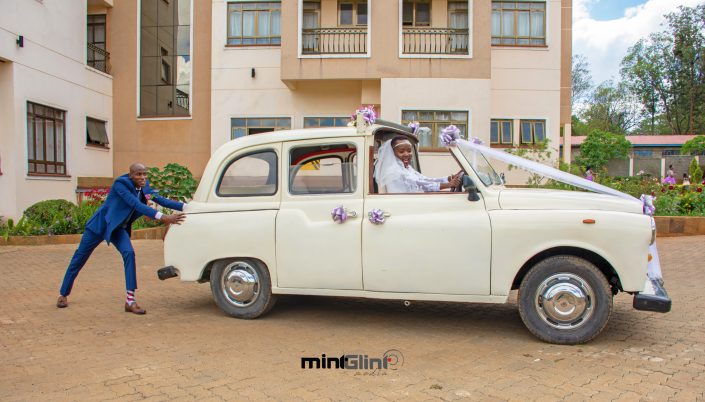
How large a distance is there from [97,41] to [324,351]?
751 inches

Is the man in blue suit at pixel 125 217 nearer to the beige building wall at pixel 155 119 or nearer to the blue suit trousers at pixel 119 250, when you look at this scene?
the blue suit trousers at pixel 119 250

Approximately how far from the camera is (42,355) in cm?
456

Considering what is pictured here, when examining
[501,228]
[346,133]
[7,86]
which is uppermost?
[7,86]

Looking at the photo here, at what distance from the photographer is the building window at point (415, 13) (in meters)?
18.5

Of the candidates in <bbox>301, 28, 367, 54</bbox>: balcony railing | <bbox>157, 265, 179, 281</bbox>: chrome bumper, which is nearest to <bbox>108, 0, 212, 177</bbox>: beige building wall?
<bbox>301, 28, 367, 54</bbox>: balcony railing

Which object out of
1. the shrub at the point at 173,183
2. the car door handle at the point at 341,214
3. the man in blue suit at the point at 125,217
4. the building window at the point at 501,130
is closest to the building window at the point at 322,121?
the building window at the point at 501,130

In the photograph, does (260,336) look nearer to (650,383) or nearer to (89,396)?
(89,396)

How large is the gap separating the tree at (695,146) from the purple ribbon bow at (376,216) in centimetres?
3668

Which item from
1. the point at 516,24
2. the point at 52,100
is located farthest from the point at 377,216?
the point at 516,24

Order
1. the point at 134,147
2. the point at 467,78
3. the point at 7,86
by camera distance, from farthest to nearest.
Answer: the point at 134,147 < the point at 467,78 < the point at 7,86

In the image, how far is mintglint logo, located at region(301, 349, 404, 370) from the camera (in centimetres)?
425

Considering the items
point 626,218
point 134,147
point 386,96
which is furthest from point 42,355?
point 134,147

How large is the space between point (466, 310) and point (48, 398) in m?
4.23

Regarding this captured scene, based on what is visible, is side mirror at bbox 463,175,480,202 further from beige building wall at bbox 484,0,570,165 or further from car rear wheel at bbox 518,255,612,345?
beige building wall at bbox 484,0,570,165
